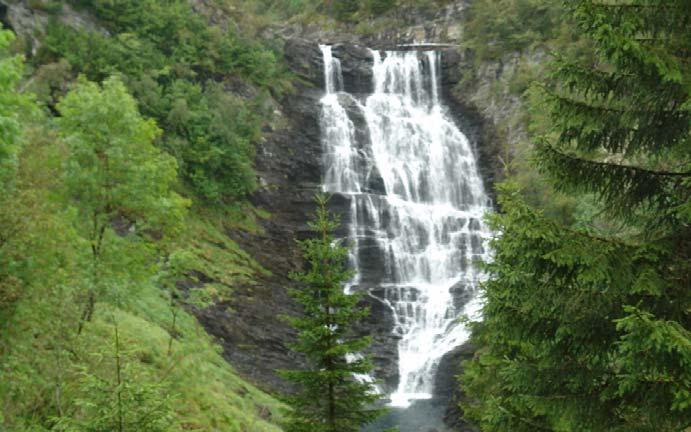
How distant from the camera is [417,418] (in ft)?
77.7

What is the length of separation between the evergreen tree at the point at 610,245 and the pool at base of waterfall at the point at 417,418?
53.2 feet

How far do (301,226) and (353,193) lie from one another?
437 cm

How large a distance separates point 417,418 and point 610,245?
19.1 meters

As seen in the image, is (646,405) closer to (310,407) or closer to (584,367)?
(584,367)

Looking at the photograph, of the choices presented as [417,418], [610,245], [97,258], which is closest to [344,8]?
[417,418]

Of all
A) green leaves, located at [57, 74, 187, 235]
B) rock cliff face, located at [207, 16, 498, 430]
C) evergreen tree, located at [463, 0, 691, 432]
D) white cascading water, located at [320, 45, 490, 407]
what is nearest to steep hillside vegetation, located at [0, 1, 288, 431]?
green leaves, located at [57, 74, 187, 235]

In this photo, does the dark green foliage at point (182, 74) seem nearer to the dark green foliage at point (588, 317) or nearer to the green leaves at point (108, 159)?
the green leaves at point (108, 159)

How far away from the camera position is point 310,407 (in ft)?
30.9

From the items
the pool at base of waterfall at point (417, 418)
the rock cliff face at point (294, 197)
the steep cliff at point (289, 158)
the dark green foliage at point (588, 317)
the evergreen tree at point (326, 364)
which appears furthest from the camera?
the steep cliff at point (289, 158)

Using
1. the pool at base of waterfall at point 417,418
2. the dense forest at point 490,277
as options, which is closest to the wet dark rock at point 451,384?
the pool at base of waterfall at point 417,418

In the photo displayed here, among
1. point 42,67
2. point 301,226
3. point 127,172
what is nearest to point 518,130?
point 301,226

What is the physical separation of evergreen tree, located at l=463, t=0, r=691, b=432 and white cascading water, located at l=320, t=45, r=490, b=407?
20058 mm

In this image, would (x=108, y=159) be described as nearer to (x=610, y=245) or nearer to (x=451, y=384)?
(x=610, y=245)

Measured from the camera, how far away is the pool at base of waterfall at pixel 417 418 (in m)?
22.5
